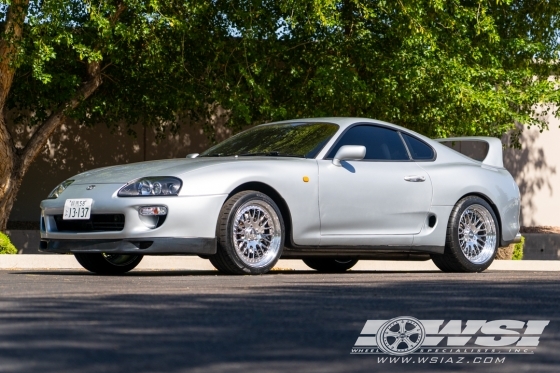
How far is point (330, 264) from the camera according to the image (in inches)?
455

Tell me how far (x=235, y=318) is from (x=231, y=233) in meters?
3.43

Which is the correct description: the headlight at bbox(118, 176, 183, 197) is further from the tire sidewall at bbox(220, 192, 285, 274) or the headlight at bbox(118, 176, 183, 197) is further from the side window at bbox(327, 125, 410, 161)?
the side window at bbox(327, 125, 410, 161)

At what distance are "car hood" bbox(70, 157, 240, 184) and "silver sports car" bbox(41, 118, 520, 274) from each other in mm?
12

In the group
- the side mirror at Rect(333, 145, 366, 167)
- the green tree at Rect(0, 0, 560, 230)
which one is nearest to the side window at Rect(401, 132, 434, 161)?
the side mirror at Rect(333, 145, 366, 167)

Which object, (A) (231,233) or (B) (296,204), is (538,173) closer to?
(B) (296,204)

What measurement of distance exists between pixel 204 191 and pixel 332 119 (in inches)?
79.6

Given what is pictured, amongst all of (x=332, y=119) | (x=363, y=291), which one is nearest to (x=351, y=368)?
(x=363, y=291)

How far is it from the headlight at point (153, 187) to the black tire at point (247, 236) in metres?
0.43

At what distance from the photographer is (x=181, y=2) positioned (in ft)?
53.0

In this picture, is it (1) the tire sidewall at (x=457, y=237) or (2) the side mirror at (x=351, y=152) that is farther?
(1) the tire sidewall at (x=457, y=237)

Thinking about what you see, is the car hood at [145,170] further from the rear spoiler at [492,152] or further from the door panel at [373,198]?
the rear spoiler at [492,152]

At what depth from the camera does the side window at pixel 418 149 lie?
10438 millimetres

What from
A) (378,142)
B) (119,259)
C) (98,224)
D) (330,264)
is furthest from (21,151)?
(98,224)

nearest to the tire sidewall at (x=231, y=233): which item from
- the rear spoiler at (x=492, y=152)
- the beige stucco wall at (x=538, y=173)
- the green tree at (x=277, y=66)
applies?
the rear spoiler at (x=492, y=152)
